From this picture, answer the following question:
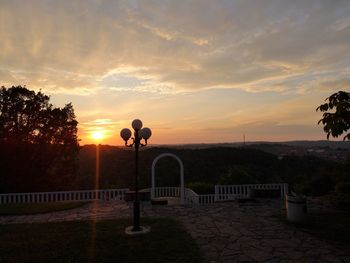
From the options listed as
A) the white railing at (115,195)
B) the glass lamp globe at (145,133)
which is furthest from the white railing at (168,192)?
the glass lamp globe at (145,133)

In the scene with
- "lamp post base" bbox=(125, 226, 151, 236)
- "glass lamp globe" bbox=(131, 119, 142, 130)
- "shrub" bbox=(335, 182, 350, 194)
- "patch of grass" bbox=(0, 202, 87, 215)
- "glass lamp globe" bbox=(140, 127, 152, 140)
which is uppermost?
"glass lamp globe" bbox=(131, 119, 142, 130)

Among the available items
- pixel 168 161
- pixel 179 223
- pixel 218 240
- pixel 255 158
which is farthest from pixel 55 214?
pixel 255 158

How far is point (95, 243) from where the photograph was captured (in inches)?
→ 352

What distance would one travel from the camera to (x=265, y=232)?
32.2 ft

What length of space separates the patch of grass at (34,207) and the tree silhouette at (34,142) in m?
6.64

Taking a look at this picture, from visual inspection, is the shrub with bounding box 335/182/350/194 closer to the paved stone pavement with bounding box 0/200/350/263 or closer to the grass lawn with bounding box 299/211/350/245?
the grass lawn with bounding box 299/211/350/245

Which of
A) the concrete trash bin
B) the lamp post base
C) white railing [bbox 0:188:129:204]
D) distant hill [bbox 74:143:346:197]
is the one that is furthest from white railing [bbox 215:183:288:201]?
the lamp post base

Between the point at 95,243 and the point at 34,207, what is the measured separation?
690 centimetres

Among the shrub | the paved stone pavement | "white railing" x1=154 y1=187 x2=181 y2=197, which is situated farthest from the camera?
"white railing" x1=154 y1=187 x2=181 y2=197

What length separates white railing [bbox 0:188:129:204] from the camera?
53.0ft

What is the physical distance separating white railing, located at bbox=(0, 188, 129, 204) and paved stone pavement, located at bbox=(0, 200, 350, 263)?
1.00m

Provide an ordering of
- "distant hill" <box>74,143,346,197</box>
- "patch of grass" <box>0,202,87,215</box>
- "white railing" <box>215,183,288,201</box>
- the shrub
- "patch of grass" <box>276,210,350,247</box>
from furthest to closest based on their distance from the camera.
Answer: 1. "distant hill" <box>74,143,346,197</box>
2. "white railing" <box>215,183,288,201</box>
3. the shrub
4. "patch of grass" <box>0,202,87,215</box>
5. "patch of grass" <box>276,210,350,247</box>

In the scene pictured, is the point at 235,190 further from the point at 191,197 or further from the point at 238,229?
the point at 238,229

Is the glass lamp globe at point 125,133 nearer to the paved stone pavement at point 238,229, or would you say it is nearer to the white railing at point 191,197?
the paved stone pavement at point 238,229
